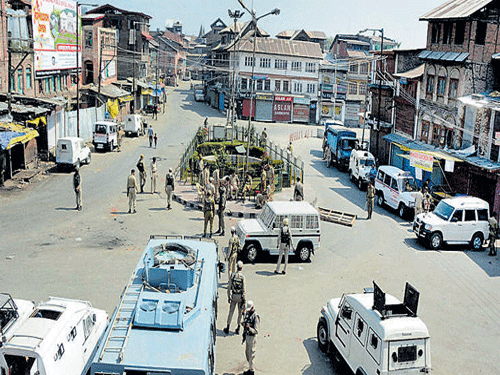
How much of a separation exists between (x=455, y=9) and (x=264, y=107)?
40.7 metres

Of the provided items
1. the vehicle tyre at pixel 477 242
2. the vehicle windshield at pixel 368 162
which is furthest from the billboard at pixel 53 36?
the vehicle tyre at pixel 477 242

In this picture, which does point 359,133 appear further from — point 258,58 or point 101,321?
point 101,321

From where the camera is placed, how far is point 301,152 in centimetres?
4891

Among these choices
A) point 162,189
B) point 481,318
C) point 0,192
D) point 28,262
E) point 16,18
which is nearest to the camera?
point 481,318

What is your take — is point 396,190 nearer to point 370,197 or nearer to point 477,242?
point 370,197

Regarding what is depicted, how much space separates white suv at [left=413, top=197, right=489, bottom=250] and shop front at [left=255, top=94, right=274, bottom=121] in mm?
50309

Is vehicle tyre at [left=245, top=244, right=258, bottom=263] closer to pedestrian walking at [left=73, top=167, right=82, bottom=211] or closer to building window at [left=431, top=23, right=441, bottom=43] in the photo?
pedestrian walking at [left=73, top=167, right=82, bottom=211]

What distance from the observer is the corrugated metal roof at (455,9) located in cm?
3066

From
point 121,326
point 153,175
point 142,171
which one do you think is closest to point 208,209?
point 153,175

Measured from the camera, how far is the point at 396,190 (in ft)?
93.6

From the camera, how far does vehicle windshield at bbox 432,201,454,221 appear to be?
76.7 ft

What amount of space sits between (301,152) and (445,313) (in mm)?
33397

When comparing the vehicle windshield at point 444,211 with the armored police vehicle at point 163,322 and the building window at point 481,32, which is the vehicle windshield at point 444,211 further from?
the armored police vehicle at point 163,322

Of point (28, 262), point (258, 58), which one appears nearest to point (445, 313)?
point (28, 262)
